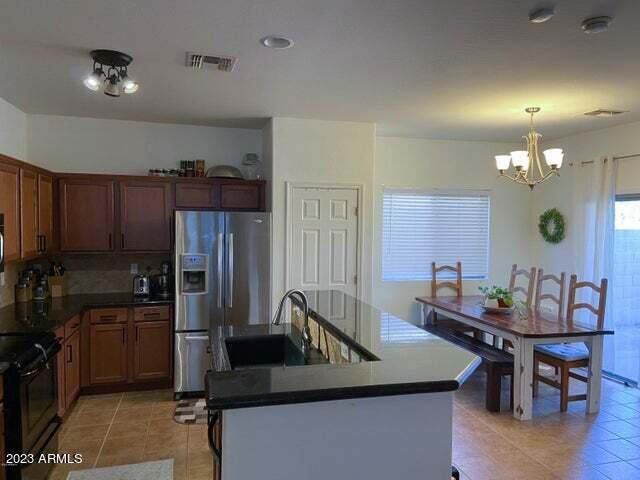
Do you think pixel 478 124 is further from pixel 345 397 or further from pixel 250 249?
pixel 345 397

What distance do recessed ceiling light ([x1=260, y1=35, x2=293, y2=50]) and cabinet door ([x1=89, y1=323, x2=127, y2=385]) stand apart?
9.59ft

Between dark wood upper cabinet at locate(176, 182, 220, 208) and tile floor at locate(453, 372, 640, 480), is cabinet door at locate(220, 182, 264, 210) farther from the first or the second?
tile floor at locate(453, 372, 640, 480)

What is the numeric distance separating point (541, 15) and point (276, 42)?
1.37 metres

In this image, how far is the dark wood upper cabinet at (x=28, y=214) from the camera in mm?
3578

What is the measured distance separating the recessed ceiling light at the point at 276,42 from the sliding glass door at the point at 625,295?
4.01 metres

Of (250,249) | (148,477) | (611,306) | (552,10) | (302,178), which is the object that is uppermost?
(552,10)

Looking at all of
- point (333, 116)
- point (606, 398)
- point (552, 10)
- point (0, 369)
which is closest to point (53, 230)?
point (0, 369)

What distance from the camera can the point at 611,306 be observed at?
488 centimetres

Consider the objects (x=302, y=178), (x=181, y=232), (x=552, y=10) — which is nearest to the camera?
(x=552, y=10)

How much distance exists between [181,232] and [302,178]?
4.21 feet

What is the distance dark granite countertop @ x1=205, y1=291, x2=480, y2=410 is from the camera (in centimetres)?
149

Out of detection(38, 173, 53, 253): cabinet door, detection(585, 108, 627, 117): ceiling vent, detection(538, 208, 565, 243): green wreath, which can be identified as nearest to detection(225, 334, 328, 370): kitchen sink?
detection(38, 173, 53, 253): cabinet door

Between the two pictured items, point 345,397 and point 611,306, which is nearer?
point 345,397

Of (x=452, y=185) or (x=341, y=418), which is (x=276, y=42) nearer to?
(x=341, y=418)
